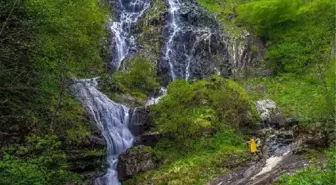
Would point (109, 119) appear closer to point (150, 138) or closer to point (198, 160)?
point (150, 138)

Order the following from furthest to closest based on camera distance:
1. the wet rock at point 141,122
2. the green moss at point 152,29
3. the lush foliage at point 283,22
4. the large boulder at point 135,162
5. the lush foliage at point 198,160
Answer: the lush foliage at point 283,22
the green moss at point 152,29
the wet rock at point 141,122
the large boulder at point 135,162
the lush foliage at point 198,160

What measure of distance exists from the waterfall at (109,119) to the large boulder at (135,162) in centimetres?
72

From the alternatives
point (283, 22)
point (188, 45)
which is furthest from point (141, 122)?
point (283, 22)

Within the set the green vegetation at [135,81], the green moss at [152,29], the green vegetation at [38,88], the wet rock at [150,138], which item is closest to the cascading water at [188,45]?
the green moss at [152,29]

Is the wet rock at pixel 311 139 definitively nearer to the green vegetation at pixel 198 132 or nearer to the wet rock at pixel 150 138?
the green vegetation at pixel 198 132

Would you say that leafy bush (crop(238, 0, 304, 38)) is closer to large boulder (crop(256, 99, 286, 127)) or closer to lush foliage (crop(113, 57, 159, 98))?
large boulder (crop(256, 99, 286, 127))

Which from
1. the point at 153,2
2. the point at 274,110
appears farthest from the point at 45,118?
the point at 153,2

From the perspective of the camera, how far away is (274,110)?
101 feet

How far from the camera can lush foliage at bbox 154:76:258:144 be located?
77.3 feet

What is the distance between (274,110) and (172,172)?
12.7 meters

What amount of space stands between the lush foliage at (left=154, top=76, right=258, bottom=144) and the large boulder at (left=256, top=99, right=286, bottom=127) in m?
1.90

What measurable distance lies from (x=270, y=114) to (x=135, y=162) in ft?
40.8

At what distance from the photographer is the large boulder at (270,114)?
2905 centimetres

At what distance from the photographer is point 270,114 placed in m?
30.0
